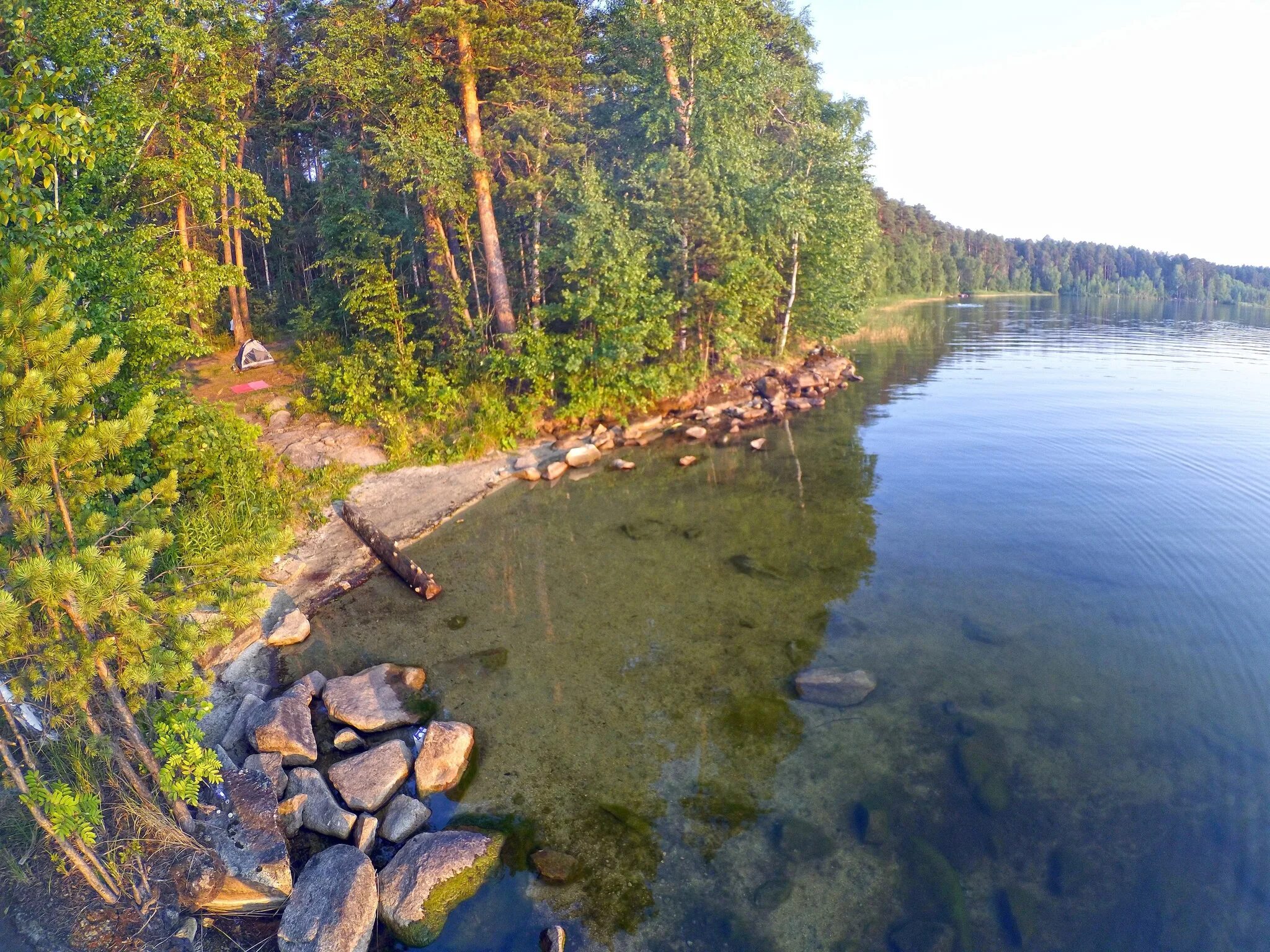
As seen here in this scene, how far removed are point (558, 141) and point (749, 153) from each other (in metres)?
7.96

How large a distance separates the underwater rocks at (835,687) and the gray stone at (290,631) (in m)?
8.23

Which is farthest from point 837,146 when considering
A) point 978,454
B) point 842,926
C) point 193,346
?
point 842,926

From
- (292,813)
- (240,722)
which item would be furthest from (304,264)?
(292,813)

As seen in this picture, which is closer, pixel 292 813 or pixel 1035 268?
pixel 292 813

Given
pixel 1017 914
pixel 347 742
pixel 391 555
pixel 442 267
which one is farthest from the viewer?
pixel 442 267

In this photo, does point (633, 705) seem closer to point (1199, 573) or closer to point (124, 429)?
point (124, 429)

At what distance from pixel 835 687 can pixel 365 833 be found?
20.7ft

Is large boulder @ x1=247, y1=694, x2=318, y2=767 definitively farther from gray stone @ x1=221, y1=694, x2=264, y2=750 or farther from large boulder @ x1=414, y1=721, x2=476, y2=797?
large boulder @ x1=414, y1=721, x2=476, y2=797

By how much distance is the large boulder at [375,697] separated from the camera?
30.5ft

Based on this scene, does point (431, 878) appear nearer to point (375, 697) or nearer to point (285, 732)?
point (285, 732)

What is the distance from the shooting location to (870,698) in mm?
9500

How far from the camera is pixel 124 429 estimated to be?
18.3 ft

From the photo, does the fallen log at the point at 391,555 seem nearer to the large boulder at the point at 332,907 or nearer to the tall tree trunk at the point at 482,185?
the large boulder at the point at 332,907

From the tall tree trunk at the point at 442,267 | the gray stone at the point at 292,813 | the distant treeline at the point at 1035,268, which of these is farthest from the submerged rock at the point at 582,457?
the distant treeline at the point at 1035,268
